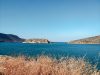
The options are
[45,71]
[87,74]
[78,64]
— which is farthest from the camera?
Result: [87,74]

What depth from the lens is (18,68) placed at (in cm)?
871

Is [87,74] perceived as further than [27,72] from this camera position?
Yes

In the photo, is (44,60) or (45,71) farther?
(44,60)

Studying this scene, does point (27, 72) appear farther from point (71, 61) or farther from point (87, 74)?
point (87, 74)

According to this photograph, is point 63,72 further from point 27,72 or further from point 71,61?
point 71,61

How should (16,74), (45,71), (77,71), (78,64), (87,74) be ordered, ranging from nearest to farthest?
(16,74), (45,71), (77,71), (78,64), (87,74)

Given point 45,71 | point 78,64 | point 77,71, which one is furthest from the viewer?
point 78,64

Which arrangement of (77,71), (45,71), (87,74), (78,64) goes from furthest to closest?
(87,74), (78,64), (77,71), (45,71)

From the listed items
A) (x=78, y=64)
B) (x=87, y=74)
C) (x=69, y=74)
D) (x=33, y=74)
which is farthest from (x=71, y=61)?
(x=33, y=74)

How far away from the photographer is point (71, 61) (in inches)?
452

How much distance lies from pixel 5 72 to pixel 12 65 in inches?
22.0

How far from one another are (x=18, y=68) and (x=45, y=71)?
3.39 ft

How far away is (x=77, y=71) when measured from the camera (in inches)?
398

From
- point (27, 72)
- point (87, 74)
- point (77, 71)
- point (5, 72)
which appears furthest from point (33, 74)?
point (87, 74)
